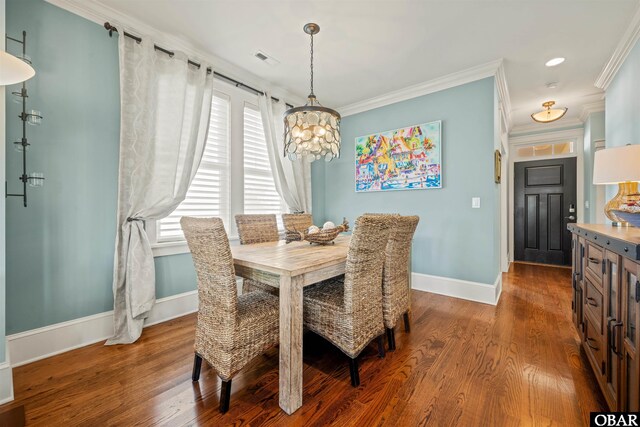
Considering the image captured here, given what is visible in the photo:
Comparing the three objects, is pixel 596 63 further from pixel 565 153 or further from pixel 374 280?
pixel 374 280

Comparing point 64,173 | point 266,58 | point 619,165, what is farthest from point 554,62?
point 64,173

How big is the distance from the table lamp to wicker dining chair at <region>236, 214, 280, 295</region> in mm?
2424

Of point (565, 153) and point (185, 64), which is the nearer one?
point (185, 64)

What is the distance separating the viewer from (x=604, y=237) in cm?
129

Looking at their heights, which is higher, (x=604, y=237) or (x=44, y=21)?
(x=44, y=21)

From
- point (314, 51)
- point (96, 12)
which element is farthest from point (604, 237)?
point (96, 12)

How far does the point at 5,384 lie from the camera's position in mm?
1467

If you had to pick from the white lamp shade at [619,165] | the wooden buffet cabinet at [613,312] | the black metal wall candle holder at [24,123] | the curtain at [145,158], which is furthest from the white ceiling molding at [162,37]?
the wooden buffet cabinet at [613,312]

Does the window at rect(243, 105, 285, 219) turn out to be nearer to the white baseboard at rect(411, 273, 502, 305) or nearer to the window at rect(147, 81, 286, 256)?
the window at rect(147, 81, 286, 256)

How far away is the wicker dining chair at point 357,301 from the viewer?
1584 mm

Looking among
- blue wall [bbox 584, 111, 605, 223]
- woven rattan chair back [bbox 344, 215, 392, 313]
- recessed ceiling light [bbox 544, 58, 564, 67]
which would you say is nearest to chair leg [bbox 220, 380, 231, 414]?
woven rattan chair back [bbox 344, 215, 392, 313]

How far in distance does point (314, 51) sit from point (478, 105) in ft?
6.40

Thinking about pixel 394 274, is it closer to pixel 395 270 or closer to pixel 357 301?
pixel 395 270

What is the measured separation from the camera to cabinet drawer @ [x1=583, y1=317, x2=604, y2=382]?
1.41 m
